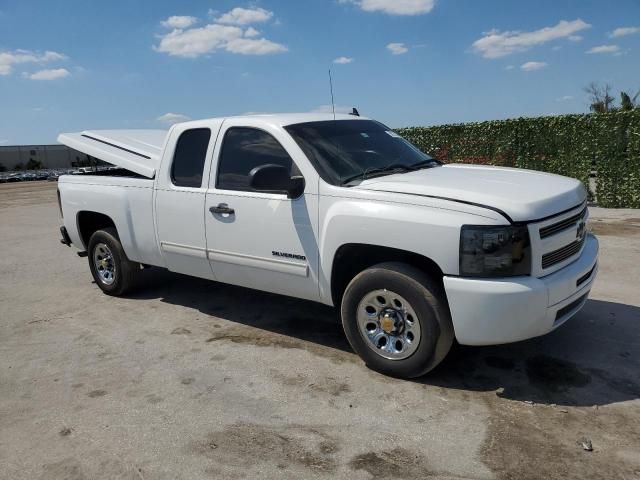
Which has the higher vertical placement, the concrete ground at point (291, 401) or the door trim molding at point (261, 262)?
the door trim molding at point (261, 262)

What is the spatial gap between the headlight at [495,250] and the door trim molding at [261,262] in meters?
1.34

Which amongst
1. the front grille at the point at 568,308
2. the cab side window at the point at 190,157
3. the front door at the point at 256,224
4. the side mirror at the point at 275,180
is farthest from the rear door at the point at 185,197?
the front grille at the point at 568,308

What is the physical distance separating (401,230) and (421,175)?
0.84 m

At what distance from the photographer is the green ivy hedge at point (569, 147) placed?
452 inches

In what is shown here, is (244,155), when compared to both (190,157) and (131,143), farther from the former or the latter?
(131,143)

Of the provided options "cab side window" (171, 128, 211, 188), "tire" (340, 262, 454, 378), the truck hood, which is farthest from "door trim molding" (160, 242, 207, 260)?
the truck hood

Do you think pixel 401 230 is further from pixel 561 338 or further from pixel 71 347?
pixel 71 347

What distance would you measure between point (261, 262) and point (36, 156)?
58.7 m

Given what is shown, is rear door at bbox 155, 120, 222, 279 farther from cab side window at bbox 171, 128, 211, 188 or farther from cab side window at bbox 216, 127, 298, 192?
cab side window at bbox 216, 127, 298, 192

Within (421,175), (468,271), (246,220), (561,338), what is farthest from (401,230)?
(561,338)

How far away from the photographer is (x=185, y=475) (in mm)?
2904

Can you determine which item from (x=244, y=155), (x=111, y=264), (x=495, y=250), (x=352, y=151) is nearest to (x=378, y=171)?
(x=352, y=151)

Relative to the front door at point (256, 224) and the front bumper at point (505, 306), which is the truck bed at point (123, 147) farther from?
the front bumper at point (505, 306)

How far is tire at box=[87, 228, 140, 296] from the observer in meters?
6.09
